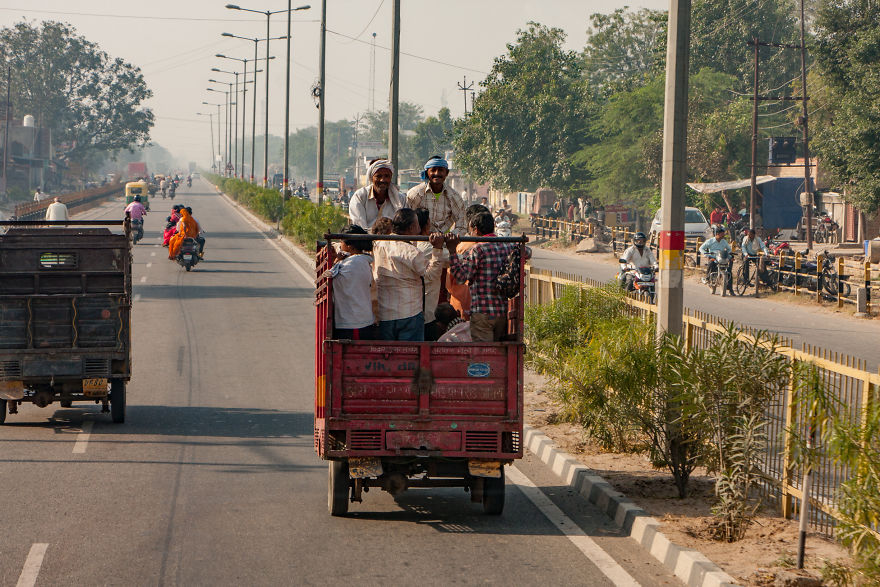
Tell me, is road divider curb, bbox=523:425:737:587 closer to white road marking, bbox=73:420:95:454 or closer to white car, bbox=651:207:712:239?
white road marking, bbox=73:420:95:454

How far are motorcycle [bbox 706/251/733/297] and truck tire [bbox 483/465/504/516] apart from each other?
2131cm

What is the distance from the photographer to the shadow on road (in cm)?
2428

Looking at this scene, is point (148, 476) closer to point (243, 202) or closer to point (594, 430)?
point (594, 430)

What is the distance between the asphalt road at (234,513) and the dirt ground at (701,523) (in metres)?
0.33

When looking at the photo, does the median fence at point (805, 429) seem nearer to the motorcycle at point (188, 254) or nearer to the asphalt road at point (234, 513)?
the asphalt road at point (234, 513)

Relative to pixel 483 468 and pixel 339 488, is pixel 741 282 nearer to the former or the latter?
pixel 483 468

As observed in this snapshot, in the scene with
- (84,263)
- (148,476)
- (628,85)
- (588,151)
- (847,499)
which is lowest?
(148,476)

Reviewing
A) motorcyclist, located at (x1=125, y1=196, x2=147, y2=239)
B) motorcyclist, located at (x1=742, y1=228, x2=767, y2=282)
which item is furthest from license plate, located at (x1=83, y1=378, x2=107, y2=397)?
motorcyclist, located at (x1=125, y1=196, x2=147, y2=239)

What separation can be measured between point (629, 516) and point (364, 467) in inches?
71.3

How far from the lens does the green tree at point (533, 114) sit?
191 ft

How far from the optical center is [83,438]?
10.8 m

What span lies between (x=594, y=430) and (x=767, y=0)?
2538 inches

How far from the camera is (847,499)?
594 cm

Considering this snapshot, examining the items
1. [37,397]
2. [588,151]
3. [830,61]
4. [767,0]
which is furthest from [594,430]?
[767,0]
